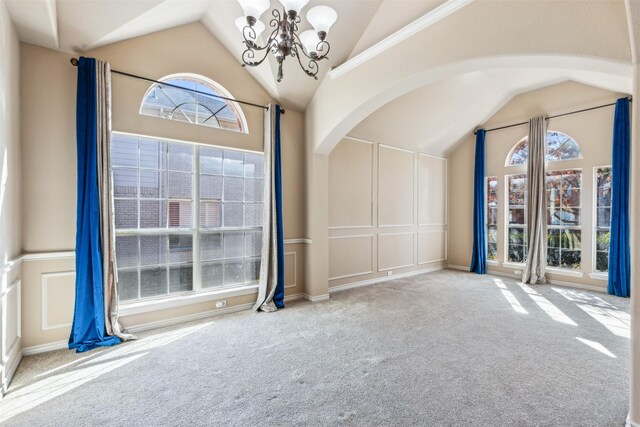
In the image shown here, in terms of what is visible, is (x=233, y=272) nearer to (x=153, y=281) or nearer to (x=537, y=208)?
(x=153, y=281)

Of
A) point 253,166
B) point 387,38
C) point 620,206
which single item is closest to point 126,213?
point 253,166

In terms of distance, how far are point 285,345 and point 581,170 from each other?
19.7 feet

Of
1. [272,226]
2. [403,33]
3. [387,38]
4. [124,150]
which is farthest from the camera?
[272,226]

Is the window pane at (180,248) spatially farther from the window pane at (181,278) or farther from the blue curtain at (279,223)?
the blue curtain at (279,223)

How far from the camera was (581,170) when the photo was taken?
5242 millimetres

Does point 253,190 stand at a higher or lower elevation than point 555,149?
lower

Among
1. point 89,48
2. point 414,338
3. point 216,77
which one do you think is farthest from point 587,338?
point 89,48

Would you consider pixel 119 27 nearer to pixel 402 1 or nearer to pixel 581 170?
pixel 402 1

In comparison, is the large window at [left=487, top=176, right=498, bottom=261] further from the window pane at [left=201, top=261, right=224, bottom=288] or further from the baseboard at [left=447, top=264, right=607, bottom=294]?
the window pane at [left=201, top=261, right=224, bottom=288]

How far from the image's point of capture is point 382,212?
5645mm

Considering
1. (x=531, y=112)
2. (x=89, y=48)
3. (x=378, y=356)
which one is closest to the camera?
(x=378, y=356)

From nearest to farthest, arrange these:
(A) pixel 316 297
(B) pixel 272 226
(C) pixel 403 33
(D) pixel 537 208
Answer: (C) pixel 403 33, (B) pixel 272 226, (A) pixel 316 297, (D) pixel 537 208

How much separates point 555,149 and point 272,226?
5640mm

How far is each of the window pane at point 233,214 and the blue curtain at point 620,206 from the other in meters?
5.95
